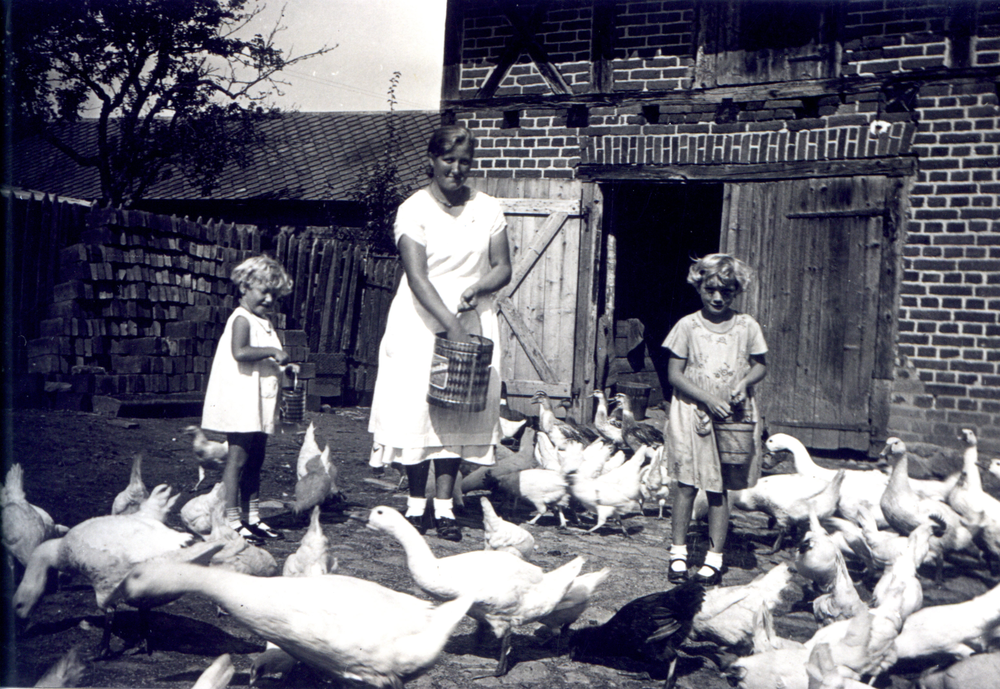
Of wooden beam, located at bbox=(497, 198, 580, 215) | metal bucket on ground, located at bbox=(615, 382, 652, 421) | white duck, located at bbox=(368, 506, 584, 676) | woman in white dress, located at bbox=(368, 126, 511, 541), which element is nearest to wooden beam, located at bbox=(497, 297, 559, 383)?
wooden beam, located at bbox=(497, 198, 580, 215)

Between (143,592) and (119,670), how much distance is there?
255 millimetres

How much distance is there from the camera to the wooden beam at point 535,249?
803 cm

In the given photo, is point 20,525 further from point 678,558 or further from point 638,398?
point 638,398

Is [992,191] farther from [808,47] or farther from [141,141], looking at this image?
[141,141]

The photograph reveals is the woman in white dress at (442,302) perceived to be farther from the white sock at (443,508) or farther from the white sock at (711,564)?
the white sock at (711,564)

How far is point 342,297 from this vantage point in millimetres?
9555

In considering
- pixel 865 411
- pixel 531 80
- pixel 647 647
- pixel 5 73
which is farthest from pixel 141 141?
pixel 647 647

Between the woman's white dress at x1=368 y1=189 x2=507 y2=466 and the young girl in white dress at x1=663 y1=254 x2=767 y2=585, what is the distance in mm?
941

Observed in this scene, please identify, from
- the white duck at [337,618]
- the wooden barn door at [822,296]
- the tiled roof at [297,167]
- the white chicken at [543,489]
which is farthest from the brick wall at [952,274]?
the tiled roof at [297,167]

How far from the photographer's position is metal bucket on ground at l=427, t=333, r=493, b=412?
12.0 ft

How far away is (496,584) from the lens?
8.88ft

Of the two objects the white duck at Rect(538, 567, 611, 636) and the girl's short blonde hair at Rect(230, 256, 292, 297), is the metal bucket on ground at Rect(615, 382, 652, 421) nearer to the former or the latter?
the girl's short blonde hair at Rect(230, 256, 292, 297)

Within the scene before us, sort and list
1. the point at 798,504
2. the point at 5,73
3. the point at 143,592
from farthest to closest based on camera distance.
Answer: the point at 798,504
the point at 5,73
the point at 143,592

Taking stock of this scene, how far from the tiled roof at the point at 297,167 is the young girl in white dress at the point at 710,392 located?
11.4 meters
